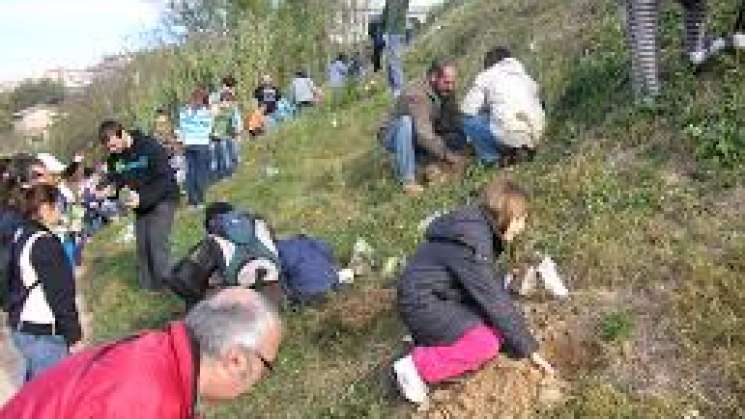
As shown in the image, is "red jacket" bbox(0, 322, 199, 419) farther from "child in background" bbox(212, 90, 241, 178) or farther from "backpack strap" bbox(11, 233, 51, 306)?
"child in background" bbox(212, 90, 241, 178)

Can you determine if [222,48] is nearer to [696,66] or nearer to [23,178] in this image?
[696,66]

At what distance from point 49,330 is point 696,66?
5.37m

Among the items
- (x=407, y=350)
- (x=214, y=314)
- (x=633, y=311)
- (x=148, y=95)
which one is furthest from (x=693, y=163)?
(x=148, y=95)

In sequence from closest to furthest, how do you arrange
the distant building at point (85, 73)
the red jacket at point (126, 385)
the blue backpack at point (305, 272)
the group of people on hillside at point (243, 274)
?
the red jacket at point (126, 385), the group of people on hillside at point (243, 274), the blue backpack at point (305, 272), the distant building at point (85, 73)

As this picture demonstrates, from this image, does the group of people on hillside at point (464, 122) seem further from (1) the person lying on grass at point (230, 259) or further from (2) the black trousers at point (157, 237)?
(1) the person lying on grass at point (230, 259)

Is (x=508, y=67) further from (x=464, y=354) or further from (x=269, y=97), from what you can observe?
(x=269, y=97)

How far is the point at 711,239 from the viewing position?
27.1ft

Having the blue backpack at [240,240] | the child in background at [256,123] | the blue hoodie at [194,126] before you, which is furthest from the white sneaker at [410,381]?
the child in background at [256,123]

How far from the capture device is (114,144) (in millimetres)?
12000

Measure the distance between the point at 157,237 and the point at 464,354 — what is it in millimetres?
5388

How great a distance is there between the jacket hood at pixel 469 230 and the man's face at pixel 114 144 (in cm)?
519

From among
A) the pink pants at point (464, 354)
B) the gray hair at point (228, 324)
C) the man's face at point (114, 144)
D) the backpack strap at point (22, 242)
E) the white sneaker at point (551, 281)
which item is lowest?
the pink pants at point (464, 354)

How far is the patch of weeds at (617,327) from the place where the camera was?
771 cm

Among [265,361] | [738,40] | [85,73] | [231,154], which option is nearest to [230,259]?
[738,40]
